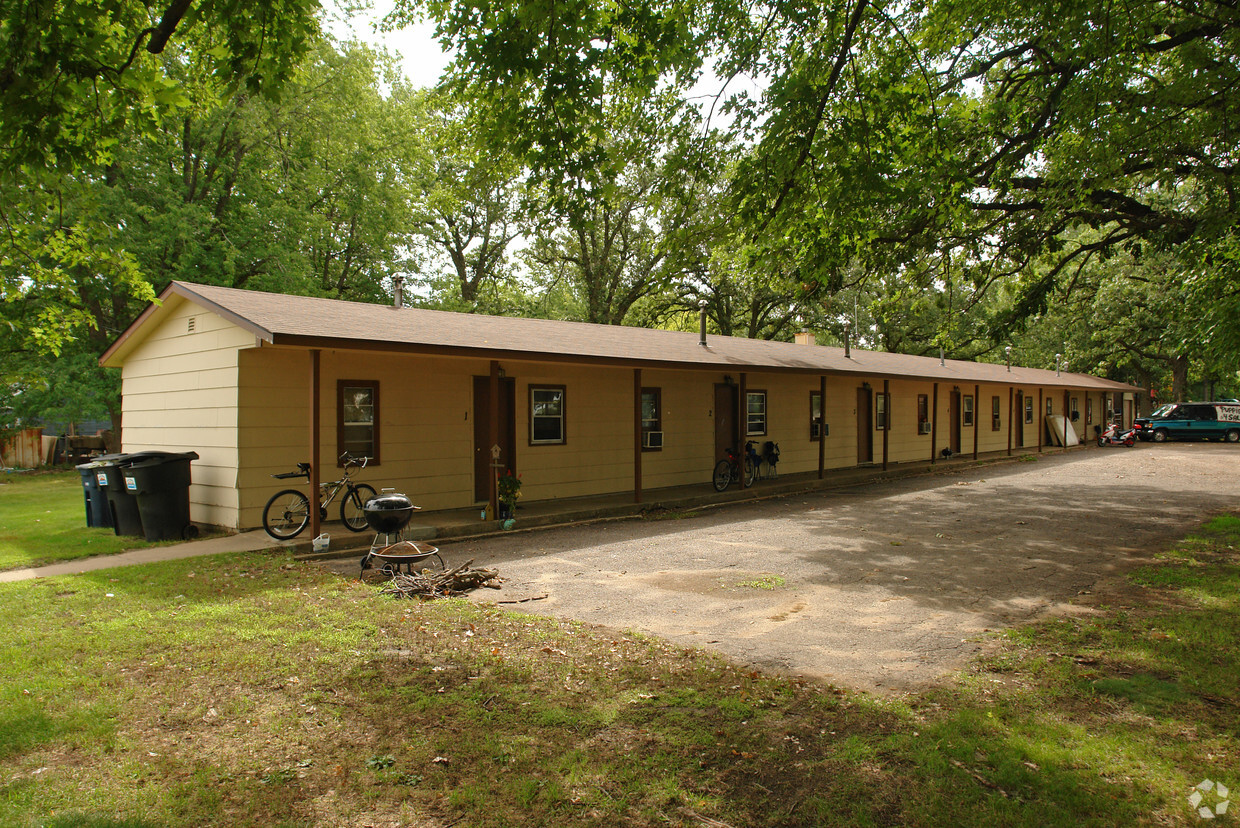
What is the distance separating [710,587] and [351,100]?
2558 cm

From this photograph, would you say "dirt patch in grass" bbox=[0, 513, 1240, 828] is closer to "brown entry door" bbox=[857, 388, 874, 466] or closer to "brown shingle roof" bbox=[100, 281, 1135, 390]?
"brown shingle roof" bbox=[100, 281, 1135, 390]

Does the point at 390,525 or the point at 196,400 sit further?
the point at 196,400

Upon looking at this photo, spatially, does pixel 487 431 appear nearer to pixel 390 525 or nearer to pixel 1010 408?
pixel 390 525

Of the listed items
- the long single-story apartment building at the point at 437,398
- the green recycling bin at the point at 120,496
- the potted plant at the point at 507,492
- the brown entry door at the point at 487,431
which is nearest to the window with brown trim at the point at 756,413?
the long single-story apartment building at the point at 437,398

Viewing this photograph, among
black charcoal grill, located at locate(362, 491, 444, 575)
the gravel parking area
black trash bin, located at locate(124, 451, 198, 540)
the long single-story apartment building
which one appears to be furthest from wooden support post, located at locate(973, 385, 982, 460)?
black trash bin, located at locate(124, 451, 198, 540)

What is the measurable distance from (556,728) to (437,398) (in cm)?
822

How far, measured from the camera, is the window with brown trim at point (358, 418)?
10.4m

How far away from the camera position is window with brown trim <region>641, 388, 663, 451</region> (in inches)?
583

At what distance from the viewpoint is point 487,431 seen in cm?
1222

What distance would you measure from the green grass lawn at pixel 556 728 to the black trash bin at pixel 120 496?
4.21 meters

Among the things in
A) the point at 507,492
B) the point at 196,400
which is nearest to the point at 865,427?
the point at 507,492

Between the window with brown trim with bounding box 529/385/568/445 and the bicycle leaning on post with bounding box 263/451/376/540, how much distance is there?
3.30 m

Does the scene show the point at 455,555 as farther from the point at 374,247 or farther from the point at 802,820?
the point at 374,247

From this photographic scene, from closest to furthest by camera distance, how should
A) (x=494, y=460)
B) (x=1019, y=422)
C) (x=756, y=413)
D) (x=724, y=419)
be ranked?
(x=494, y=460) → (x=724, y=419) → (x=756, y=413) → (x=1019, y=422)
